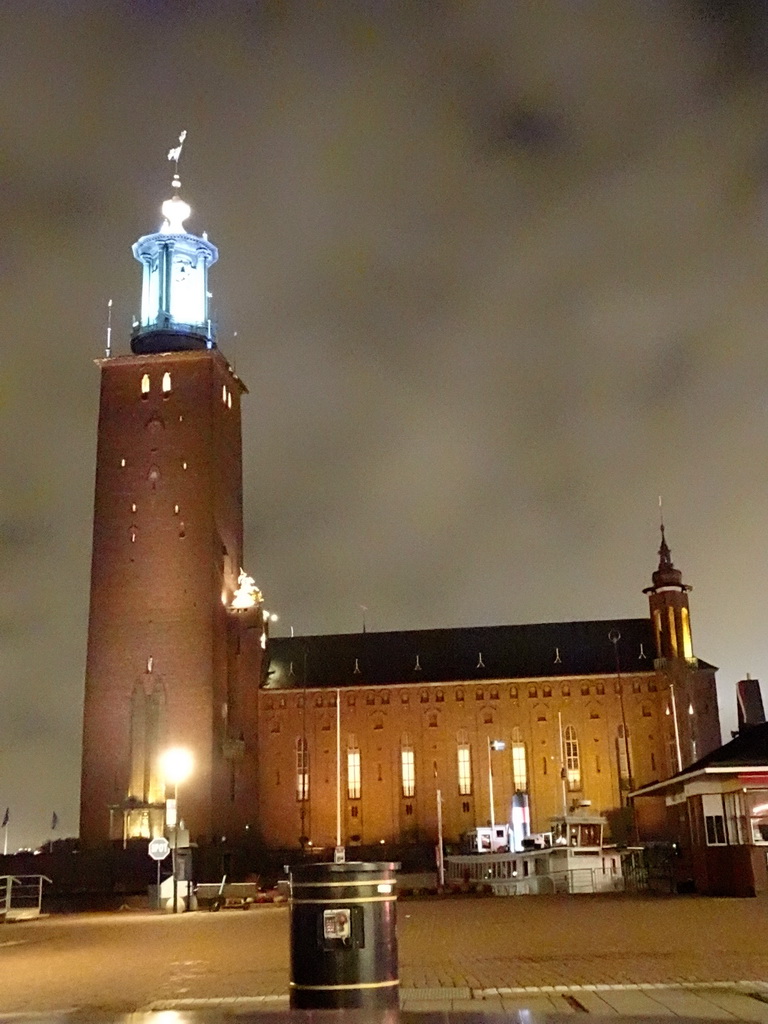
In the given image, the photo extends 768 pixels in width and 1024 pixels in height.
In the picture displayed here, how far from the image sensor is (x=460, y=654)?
2758 inches

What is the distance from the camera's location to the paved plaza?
976 centimetres

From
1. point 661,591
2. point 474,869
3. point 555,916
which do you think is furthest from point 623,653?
point 555,916

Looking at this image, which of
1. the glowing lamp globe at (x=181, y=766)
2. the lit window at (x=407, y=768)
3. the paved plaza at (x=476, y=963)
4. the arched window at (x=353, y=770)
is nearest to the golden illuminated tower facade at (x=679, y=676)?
the lit window at (x=407, y=768)

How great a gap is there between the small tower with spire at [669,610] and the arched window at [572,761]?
7.19 metres

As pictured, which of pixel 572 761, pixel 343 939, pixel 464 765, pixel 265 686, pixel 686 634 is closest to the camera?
pixel 343 939

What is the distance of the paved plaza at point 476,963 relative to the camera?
9.76 m

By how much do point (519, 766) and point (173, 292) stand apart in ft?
114

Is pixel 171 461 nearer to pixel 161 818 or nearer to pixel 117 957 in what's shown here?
pixel 161 818

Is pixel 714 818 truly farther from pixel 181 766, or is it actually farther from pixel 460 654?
pixel 460 654

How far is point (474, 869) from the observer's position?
144 ft

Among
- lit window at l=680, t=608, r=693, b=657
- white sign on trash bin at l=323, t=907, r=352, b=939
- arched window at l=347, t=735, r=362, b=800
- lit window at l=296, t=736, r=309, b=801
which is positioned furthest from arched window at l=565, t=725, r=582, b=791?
white sign on trash bin at l=323, t=907, r=352, b=939

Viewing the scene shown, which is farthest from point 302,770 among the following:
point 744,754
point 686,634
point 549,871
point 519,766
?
point 744,754

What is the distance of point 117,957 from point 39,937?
6.34 m

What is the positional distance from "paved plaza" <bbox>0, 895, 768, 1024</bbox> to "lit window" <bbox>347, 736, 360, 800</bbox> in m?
40.3
